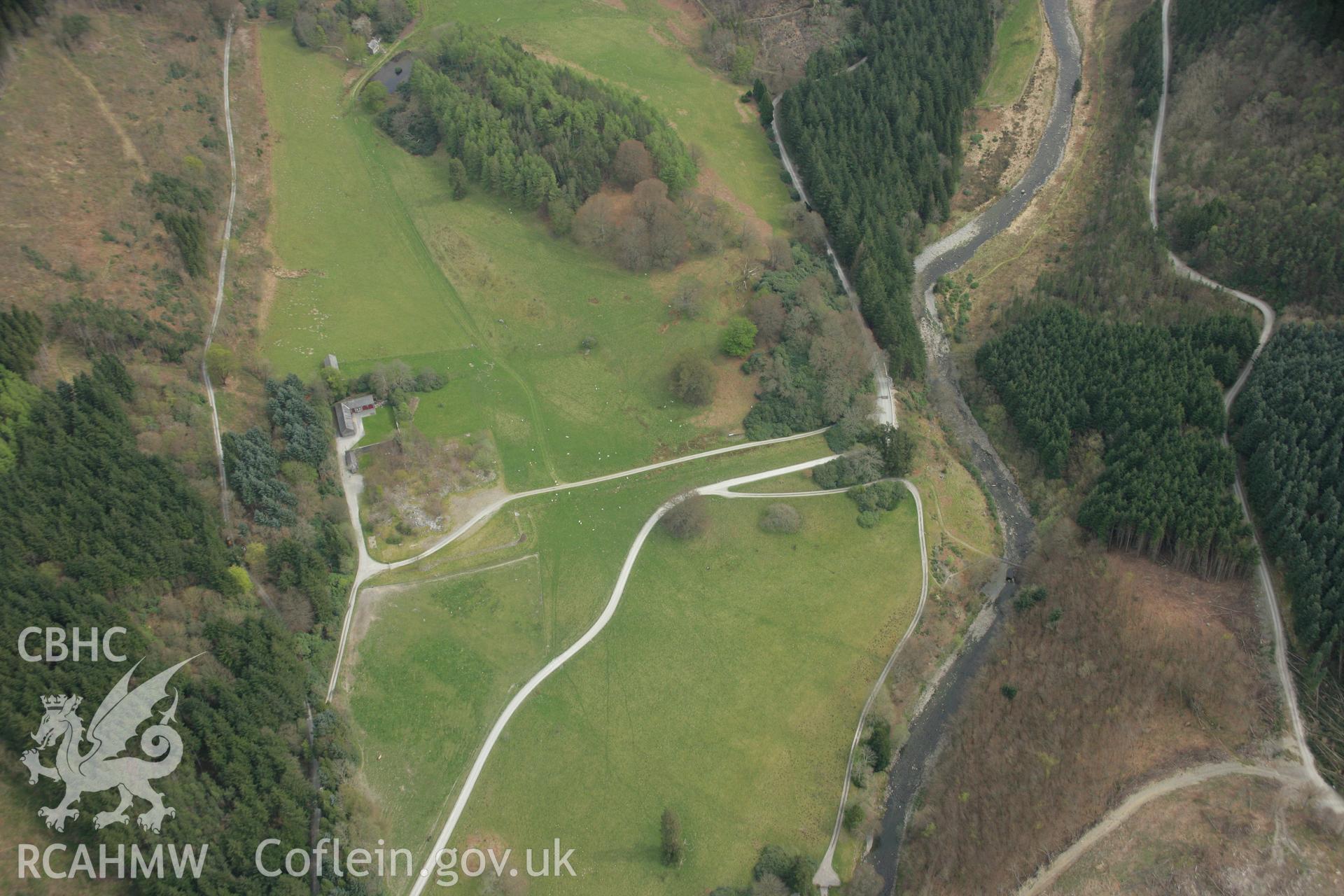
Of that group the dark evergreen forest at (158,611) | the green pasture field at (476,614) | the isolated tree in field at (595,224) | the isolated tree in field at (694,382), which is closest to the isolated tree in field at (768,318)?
the isolated tree in field at (694,382)

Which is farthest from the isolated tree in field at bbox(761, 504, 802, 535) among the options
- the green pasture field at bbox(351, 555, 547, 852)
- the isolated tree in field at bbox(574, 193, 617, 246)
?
the isolated tree in field at bbox(574, 193, 617, 246)

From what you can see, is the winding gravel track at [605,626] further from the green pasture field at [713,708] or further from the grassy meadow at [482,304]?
the grassy meadow at [482,304]

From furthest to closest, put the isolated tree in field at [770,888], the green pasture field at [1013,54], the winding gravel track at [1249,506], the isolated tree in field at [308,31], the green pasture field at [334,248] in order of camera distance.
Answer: the green pasture field at [1013,54], the isolated tree in field at [308,31], the green pasture field at [334,248], the winding gravel track at [1249,506], the isolated tree in field at [770,888]

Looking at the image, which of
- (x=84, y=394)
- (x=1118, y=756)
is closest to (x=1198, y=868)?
(x=1118, y=756)

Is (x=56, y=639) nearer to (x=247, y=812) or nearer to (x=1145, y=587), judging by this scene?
(x=247, y=812)

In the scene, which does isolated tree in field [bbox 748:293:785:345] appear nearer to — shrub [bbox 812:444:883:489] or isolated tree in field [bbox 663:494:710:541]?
shrub [bbox 812:444:883:489]

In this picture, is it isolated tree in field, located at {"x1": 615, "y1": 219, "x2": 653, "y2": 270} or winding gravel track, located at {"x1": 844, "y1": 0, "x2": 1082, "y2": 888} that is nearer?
winding gravel track, located at {"x1": 844, "y1": 0, "x2": 1082, "y2": 888}
